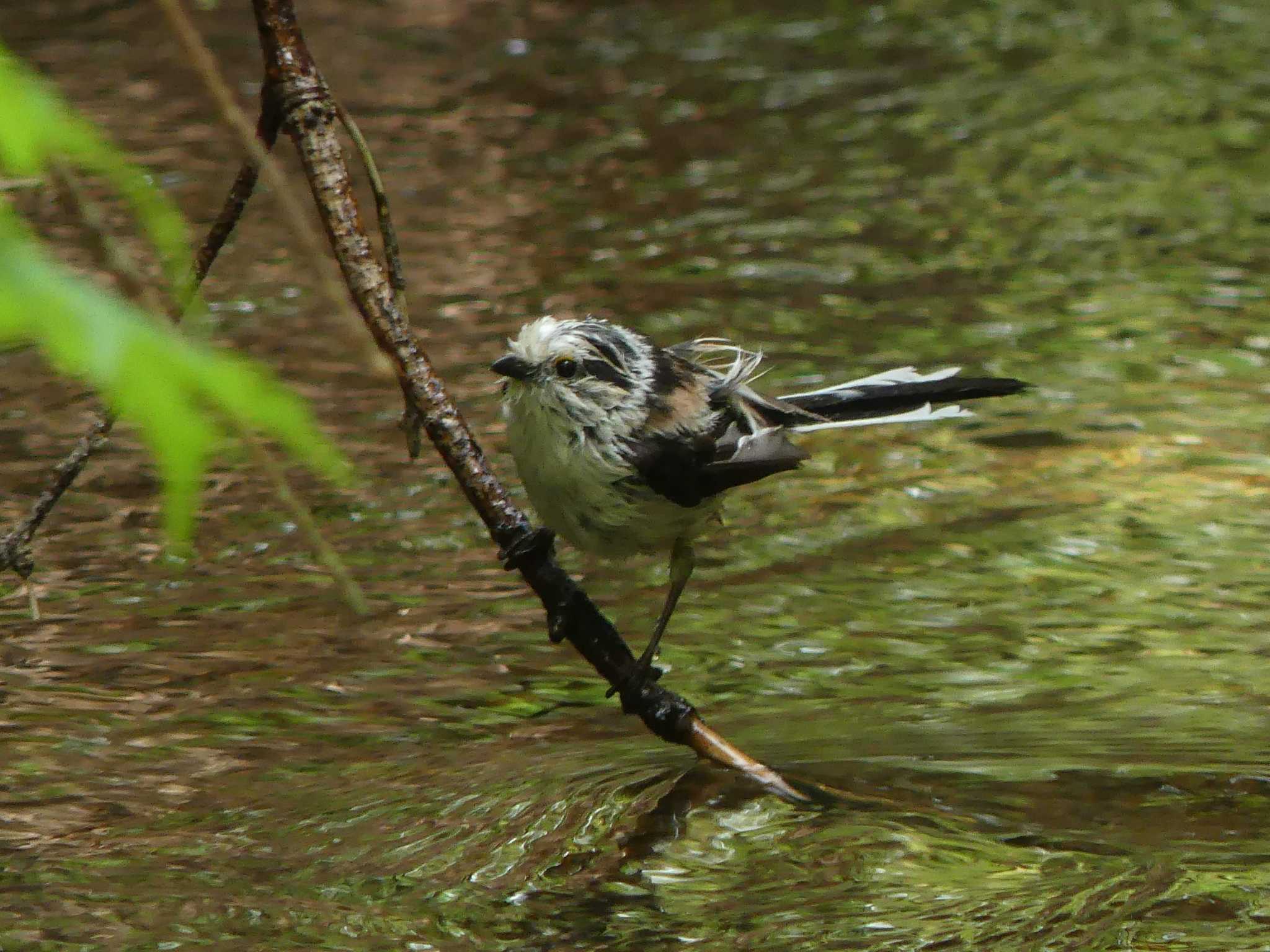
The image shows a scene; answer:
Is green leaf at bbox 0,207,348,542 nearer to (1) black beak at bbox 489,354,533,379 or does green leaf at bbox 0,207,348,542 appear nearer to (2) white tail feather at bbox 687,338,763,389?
(1) black beak at bbox 489,354,533,379

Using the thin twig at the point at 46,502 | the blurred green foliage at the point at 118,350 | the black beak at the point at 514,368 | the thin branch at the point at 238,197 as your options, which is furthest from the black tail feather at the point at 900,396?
the blurred green foliage at the point at 118,350

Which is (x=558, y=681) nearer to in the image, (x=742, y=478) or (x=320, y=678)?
(x=320, y=678)

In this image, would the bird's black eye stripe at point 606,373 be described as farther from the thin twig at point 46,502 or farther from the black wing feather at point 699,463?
the thin twig at point 46,502

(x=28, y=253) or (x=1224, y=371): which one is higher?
(x=28, y=253)

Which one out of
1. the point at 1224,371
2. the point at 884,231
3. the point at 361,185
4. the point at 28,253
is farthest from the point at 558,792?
the point at 361,185

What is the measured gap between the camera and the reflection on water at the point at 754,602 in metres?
3.80

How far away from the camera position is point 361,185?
30.8 ft

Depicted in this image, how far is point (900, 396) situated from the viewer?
426 centimetres

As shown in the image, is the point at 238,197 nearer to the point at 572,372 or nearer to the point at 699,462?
the point at 572,372

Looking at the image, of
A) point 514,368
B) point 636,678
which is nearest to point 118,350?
point 636,678

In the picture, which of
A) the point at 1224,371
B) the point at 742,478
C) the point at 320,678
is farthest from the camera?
the point at 1224,371

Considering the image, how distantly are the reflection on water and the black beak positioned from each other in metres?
1.02

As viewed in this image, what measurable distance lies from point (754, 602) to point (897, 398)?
1365 millimetres

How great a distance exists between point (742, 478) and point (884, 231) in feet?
16.0
